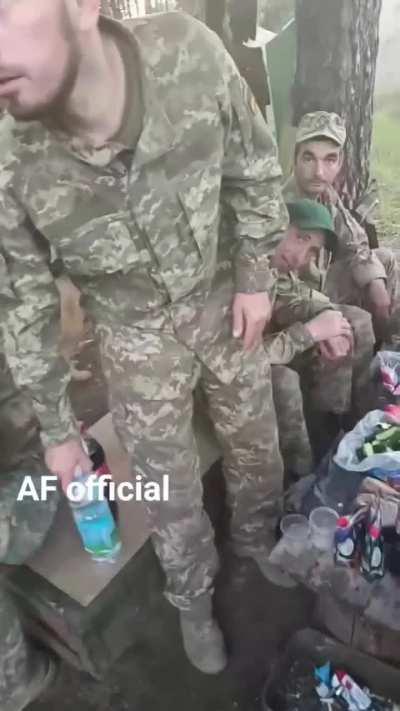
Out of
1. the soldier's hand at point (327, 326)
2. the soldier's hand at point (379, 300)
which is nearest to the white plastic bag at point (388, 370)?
the soldier's hand at point (379, 300)

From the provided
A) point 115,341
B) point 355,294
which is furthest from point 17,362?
point 355,294

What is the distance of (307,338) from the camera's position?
1.60 meters

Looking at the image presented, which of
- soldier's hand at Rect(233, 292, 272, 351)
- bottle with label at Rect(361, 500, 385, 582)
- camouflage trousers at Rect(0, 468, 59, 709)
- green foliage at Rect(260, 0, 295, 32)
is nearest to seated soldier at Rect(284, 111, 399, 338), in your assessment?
green foliage at Rect(260, 0, 295, 32)

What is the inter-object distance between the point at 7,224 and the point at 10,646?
0.84 meters

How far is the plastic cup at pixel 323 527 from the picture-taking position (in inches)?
58.7

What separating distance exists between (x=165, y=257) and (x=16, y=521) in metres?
0.64

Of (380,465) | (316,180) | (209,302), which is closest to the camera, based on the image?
(209,302)

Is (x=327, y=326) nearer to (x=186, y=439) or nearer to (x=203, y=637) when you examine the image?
(x=186, y=439)

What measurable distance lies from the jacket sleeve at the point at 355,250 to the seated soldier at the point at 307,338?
57mm

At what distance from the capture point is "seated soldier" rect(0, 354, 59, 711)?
1.39m

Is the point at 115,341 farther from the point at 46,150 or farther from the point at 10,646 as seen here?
the point at 10,646

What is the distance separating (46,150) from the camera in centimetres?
100

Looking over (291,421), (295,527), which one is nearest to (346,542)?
(295,527)

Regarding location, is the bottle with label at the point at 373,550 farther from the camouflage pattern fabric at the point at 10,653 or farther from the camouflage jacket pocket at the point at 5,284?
the camouflage jacket pocket at the point at 5,284
